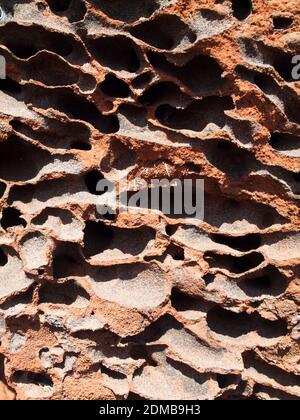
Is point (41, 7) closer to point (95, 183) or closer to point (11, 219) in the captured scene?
point (95, 183)

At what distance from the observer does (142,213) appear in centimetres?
164

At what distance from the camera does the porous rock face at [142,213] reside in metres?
1.57

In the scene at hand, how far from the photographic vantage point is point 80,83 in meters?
1.60

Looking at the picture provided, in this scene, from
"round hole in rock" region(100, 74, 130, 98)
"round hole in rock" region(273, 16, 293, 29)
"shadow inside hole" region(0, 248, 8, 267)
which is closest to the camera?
"round hole in rock" region(273, 16, 293, 29)

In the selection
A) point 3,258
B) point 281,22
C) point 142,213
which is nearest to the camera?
point 281,22

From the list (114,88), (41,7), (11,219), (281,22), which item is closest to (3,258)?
(11,219)

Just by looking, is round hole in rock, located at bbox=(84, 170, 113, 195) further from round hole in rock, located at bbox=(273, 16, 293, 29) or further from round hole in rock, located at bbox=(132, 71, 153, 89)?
round hole in rock, located at bbox=(273, 16, 293, 29)

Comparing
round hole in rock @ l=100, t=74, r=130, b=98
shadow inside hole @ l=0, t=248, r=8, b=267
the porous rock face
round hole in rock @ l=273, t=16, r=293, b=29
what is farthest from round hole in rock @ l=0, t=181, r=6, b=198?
Result: round hole in rock @ l=273, t=16, r=293, b=29

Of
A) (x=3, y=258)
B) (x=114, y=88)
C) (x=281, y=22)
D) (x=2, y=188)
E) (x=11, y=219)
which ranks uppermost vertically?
(x=281, y=22)

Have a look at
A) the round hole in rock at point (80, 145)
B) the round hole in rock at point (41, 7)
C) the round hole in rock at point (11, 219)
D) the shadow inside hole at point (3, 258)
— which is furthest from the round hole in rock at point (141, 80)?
the shadow inside hole at point (3, 258)

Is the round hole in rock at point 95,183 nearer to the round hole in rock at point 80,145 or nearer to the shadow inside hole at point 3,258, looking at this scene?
the round hole in rock at point 80,145

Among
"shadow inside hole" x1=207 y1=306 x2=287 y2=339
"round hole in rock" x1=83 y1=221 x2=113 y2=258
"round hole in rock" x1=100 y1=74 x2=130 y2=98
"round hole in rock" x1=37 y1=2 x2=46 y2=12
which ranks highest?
"round hole in rock" x1=37 y1=2 x2=46 y2=12

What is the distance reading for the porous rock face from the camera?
1567 millimetres

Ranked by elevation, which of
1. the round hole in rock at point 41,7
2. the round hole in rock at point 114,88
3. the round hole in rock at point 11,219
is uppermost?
the round hole in rock at point 41,7
